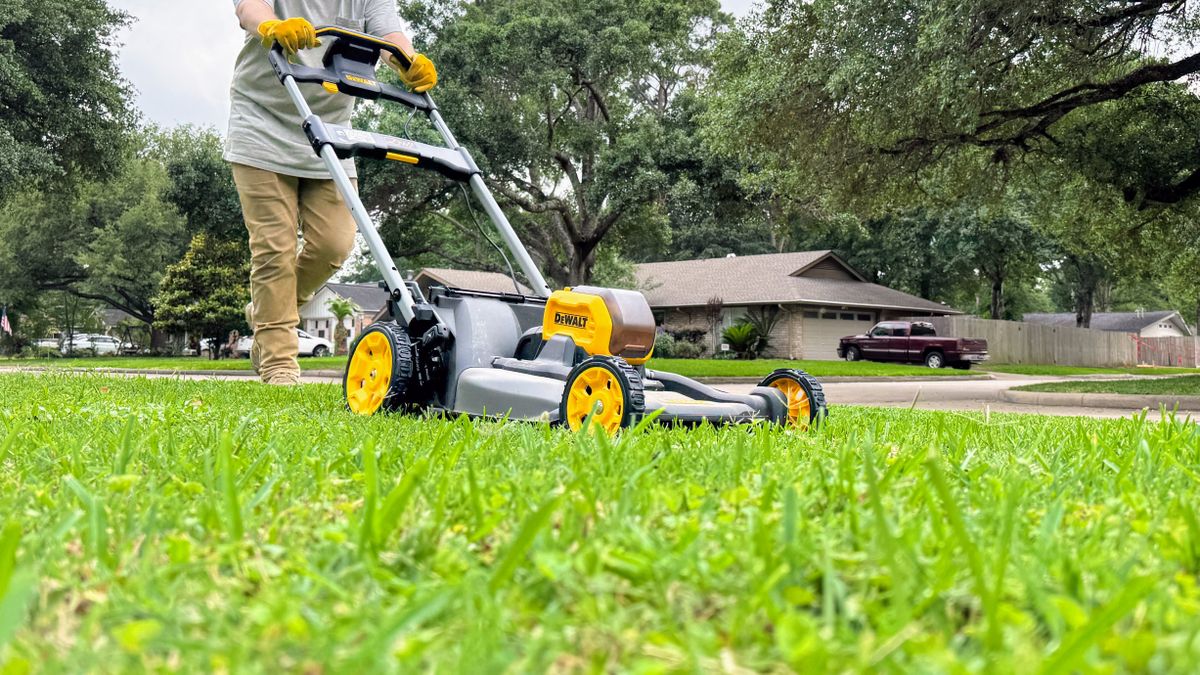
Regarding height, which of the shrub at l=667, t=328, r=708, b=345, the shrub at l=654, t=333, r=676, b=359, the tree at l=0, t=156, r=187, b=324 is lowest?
the shrub at l=654, t=333, r=676, b=359

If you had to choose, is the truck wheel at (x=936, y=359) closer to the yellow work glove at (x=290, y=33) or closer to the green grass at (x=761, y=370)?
the green grass at (x=761, y=370)

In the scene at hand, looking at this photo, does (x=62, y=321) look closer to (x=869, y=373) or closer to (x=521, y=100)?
(x=521, y=100)

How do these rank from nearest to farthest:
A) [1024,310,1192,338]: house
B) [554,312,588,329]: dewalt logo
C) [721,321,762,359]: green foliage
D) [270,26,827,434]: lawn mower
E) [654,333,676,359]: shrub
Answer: [270,26,827,434]: lawn mower
[554,312,588,329]: dewalt logo
[721,321,762,359]: green foliage
[654,333,676,359]: shrub
[1024,310,1192,338]: house

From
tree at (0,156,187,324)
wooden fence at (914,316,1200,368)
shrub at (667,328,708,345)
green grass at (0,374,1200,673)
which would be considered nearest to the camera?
green grass at (0,374,1200,673)

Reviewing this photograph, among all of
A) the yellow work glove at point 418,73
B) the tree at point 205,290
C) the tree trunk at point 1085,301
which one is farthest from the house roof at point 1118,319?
the yellow work glove at point 418,73

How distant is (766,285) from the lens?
33625 mm

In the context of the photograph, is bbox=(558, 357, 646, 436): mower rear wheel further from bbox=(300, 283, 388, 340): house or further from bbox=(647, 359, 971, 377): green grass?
bbox=(300, 283, 388, 340): house

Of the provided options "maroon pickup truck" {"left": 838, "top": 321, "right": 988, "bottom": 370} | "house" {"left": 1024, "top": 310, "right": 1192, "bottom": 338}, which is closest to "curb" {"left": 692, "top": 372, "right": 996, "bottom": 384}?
"maroon pickup truck" {"left": 838, "top": 321, "right": 988, "bottom": 370}

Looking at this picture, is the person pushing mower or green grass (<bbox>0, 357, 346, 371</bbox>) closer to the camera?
the person pushing mower

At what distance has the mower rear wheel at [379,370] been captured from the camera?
406 cm

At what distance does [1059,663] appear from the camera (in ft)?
2.75

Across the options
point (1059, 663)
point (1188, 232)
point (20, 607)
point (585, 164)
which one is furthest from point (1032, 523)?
point (585, 164)

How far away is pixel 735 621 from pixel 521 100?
68.9 ft

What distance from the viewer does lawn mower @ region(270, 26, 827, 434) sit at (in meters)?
3.45
